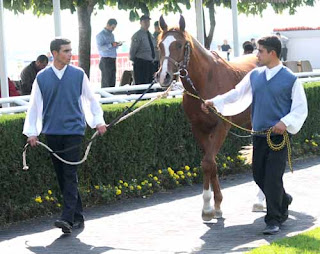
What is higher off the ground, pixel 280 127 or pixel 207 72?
pixel 207 72

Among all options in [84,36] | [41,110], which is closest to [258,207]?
[41,110]

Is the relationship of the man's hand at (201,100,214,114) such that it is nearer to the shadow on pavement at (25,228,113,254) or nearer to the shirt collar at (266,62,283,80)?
the shirt collar at (266,62,283,80)

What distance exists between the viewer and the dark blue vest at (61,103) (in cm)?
944

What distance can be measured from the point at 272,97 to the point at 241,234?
133 cm

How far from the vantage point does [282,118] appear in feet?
28.8

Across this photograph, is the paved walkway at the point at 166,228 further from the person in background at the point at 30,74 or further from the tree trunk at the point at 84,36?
the tree trunk at the point at 84,36

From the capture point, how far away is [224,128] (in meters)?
10.4

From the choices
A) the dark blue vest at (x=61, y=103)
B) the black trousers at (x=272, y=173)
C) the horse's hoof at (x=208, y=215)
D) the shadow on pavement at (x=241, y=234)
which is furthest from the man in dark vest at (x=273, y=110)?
the dark blue vest at (x=61, y=103)

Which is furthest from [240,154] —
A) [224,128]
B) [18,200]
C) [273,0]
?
[273,0]

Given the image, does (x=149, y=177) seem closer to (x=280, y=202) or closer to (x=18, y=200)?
(x=18, y=200)

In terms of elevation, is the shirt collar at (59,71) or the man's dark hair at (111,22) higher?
the man's dark hair at (111,22)

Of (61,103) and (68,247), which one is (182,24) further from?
(68,247)

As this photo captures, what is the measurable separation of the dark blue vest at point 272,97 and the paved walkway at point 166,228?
42.5 inches

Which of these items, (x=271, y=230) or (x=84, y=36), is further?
(x=84, y=36)
